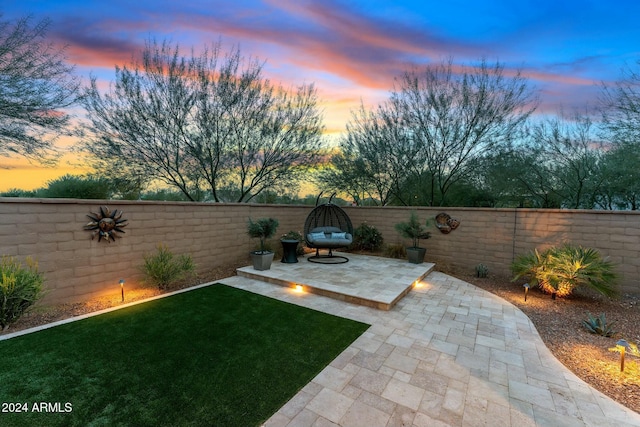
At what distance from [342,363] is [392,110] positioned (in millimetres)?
8574

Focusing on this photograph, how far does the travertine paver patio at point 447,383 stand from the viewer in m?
1.77

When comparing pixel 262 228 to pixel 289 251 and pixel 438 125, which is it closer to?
pixel 289 251

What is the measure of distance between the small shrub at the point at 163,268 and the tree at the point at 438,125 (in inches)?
287

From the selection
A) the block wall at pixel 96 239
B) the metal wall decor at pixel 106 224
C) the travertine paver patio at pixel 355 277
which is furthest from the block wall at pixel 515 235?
the metal wall decor at pixel 106 224

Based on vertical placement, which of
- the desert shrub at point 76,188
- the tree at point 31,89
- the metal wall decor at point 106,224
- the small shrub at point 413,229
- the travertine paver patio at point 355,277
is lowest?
the travertine paver patio at point 355,277

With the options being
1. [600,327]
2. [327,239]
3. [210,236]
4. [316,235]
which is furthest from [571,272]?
[210,236]

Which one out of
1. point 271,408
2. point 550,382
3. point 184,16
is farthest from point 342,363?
point 184,16

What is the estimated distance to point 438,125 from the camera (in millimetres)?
8398

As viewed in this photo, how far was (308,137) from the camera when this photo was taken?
30.6 feet

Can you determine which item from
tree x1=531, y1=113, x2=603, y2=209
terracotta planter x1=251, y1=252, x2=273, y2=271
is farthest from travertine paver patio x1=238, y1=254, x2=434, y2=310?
tree x1=531, y1=113, x2=603, y2=209

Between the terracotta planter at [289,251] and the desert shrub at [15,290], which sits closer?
the desert shrub at [15,290]

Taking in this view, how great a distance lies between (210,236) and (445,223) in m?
5.88

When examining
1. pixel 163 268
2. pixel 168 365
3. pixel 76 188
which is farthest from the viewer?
pixel 76 188

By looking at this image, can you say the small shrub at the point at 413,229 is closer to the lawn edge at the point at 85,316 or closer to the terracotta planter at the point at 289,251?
the terracotta planter at the point at 289,251
